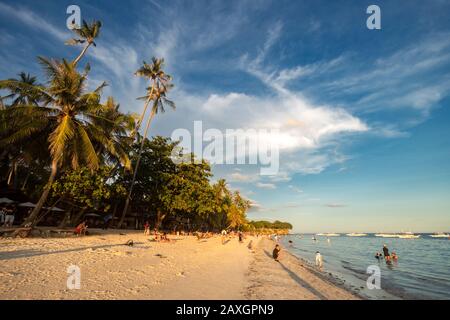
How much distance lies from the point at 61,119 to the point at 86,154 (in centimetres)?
314

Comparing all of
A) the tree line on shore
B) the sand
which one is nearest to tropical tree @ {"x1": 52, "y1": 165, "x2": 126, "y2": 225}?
the tree line on shore

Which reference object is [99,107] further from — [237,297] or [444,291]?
[444,291]

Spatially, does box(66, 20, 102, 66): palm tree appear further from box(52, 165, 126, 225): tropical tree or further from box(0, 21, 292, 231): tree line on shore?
box(52, 165, 126, 225): tropical tree

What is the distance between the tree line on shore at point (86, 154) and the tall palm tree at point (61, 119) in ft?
0.18

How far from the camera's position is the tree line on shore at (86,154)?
17188 millimetres

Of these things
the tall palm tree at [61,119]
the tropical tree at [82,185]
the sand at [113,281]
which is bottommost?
the sand at [113,281]

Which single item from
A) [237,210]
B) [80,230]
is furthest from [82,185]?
[237,210]

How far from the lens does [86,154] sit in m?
18.0

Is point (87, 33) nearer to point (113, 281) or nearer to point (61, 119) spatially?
point (61, 119)

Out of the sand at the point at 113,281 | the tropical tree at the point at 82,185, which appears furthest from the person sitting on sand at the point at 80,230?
the sand at the point at 113,281

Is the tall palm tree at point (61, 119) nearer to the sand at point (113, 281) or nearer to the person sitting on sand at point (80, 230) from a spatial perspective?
the person sitting on sand at point (80, 230)
